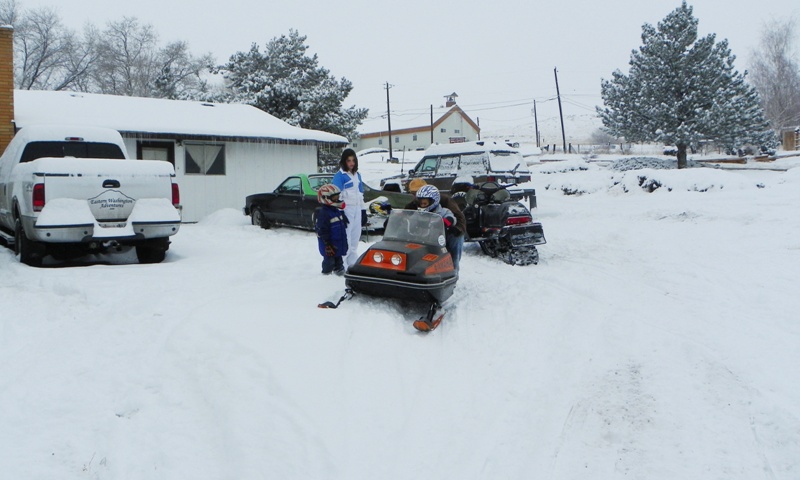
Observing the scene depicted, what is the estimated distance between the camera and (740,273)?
26.0ft

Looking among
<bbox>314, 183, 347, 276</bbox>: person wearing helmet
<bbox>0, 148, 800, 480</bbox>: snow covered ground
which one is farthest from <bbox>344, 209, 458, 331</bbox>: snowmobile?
<bbox>314, 183, 347, 276</bbox>: person wearing helmet

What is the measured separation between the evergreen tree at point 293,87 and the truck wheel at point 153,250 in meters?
19.2

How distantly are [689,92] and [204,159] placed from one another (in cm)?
2179

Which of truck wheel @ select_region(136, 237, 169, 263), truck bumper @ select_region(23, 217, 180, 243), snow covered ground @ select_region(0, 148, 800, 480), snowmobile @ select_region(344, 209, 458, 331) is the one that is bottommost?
snow covered ground @ select_region(0, 148, 800, 480)

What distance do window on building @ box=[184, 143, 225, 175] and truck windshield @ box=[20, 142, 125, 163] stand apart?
20.4 feet

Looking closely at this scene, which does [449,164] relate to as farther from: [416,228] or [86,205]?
[86,205]

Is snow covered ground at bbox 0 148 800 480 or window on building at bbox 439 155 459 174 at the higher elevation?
window on building at bbox 439 155 459 174

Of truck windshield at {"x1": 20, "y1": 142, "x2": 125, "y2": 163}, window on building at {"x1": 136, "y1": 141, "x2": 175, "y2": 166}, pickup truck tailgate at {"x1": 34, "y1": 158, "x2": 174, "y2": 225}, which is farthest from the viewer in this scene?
window on building at {"x1": 136, "y1": 141, "x2": 175, "y2": 166}

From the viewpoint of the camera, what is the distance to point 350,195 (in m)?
7.68

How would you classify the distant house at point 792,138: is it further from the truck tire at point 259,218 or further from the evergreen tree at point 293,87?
the truck tire at point 259,218

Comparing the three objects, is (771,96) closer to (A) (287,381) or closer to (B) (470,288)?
(B) (470,288)

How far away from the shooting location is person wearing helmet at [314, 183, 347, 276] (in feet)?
23.8

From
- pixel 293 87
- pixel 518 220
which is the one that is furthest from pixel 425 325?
pixel 293 87

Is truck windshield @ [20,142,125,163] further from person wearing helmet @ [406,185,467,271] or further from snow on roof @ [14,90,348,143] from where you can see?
person wearing helmet @ [406,185,467,271]
